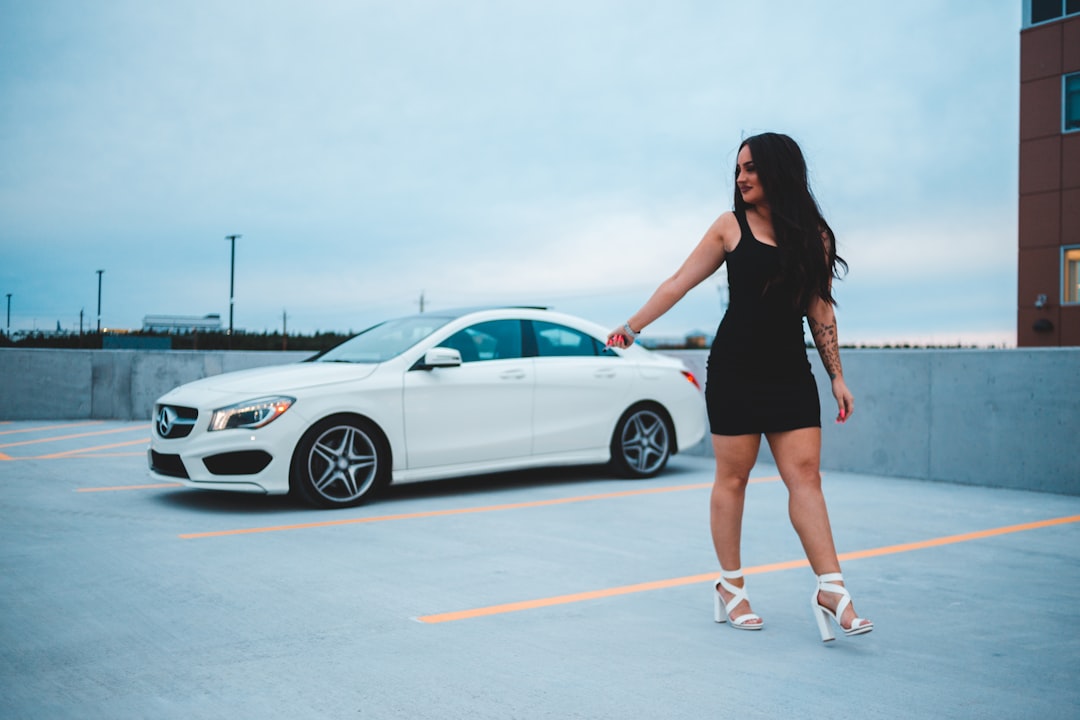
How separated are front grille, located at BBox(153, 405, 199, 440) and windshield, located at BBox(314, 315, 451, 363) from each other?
129 cm

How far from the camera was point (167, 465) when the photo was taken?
22.7 ft

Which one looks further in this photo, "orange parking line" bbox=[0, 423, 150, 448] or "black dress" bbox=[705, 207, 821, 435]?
"orange parking line" bbox=[0, 423, 150, 448]

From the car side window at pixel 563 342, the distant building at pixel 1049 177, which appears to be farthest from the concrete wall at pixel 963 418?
the distant building at pixel 1049 177

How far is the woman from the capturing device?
380 cm

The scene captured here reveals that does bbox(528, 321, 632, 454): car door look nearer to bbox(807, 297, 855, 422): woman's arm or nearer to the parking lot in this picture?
the parking lot

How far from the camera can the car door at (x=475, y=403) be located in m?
7.36

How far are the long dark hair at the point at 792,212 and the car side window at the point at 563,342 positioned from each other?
15.1 ft

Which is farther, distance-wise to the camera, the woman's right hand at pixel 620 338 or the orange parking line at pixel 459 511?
the orange parking line at pixel 459 511

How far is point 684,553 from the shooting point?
218 inches

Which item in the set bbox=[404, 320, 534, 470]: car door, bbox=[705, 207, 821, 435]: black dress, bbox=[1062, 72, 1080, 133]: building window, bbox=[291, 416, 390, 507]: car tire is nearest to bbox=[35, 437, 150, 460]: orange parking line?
bbox=[291, 416, 390, 507]: car tire

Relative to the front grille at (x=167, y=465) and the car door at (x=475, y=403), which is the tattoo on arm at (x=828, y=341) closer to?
the car door at (x=475, y=403)

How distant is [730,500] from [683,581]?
39.6 inches

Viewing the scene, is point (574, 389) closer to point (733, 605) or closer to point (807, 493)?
point (733, 605)

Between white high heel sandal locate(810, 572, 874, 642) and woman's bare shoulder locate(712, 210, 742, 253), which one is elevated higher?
woman's bare shoulder locate(712, 210, 742, 253)
